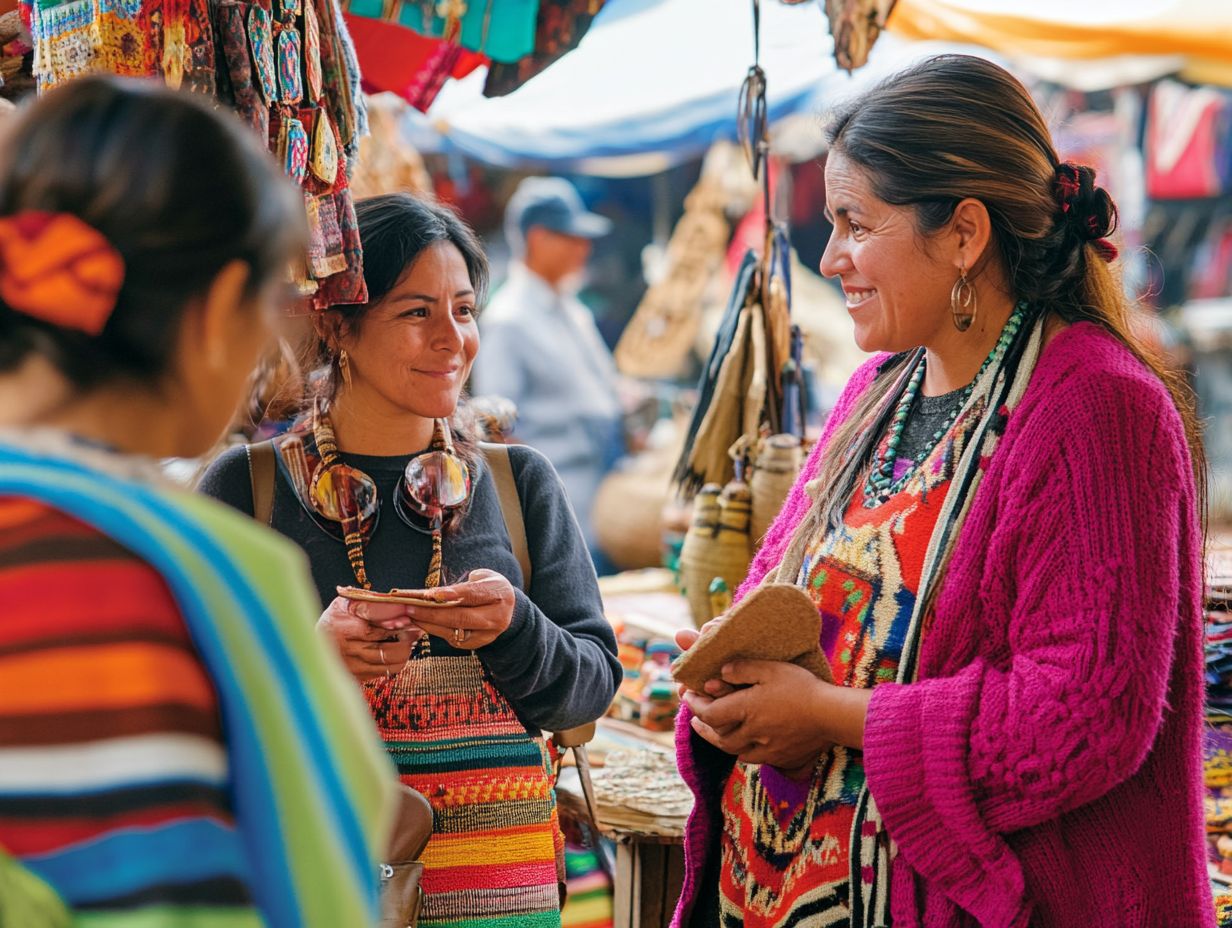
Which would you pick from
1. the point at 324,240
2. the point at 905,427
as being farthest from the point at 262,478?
the point at 905,427

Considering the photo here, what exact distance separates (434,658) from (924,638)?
0.73 metres

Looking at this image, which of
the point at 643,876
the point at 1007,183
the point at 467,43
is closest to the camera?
the point at 1007,183

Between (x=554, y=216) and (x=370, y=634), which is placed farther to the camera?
(x=554, y=216)

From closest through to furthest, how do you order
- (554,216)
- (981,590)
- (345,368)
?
(981,590) < (345,368) < (554,216)

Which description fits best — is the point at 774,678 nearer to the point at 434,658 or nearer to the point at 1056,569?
the point at 1056,569

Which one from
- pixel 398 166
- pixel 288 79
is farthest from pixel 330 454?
pixel 398 166

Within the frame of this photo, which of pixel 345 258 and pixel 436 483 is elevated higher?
pixel 345 258

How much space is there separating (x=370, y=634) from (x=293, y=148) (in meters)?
0.71

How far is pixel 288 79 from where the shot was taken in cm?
179

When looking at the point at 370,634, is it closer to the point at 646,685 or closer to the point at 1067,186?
the point at 1067,186

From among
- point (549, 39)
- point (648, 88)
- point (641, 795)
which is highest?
point (549, 39)

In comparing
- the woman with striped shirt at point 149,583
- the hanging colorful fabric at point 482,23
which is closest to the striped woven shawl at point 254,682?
the woman with striped shirt at point 149,583

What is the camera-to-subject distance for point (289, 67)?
179 cm

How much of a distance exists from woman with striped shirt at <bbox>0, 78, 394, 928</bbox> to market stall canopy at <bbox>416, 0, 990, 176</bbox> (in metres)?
5.44
